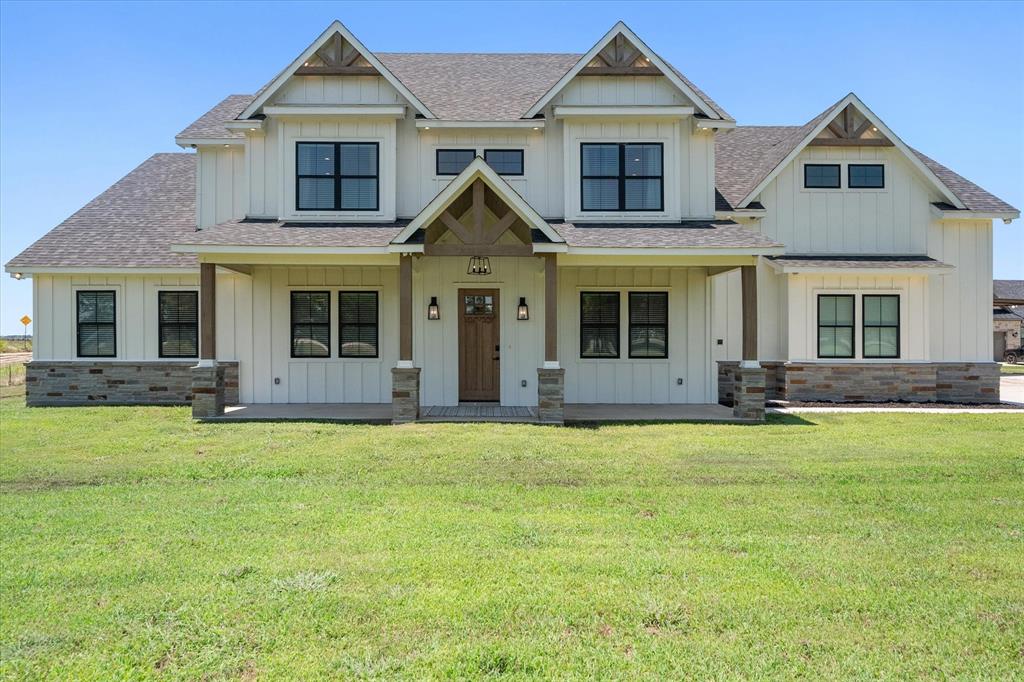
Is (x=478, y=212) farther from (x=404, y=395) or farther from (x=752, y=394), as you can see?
→ (x=752, y=394)

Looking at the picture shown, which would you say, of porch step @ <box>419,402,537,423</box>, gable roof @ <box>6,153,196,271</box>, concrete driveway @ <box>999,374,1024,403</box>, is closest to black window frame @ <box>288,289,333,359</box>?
gable roof @ <box>6,153,196,271</box>

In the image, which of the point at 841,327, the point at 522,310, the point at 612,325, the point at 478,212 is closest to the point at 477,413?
the point at 522,310

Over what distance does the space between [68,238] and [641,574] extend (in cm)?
1686

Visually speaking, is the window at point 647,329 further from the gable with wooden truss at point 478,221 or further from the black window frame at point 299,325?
the black window frame at point 299,325

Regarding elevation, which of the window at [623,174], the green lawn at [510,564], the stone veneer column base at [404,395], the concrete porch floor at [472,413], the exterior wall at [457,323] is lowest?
the green lawn at [510,564]

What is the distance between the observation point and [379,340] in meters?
14.9

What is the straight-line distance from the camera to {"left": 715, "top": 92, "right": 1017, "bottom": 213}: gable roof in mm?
→ 15469

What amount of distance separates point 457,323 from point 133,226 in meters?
9.00

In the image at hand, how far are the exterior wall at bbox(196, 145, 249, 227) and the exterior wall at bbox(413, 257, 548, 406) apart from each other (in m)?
4.97

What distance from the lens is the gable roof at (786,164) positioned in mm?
15469

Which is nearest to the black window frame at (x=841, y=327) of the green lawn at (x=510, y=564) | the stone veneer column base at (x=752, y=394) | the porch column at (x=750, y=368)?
the porch column at (x=750, y=368)

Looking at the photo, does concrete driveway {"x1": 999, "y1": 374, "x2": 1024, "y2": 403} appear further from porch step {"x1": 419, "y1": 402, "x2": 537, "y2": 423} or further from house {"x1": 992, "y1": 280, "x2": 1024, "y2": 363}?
porch step {"x1": 419, "y1": 402, "x2": 537, "y2": 423}

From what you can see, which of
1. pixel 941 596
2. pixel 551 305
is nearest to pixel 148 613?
pixel 941 596

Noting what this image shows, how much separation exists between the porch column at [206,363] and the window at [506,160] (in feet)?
20.3
